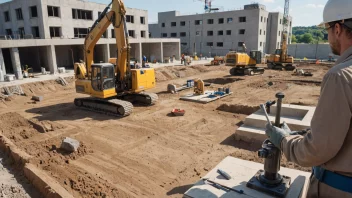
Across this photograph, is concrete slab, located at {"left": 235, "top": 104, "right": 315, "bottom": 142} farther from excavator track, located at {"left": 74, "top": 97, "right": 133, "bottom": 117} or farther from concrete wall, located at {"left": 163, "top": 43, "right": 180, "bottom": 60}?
concrete wall, located at {"left": 163, "top": 43, "right": 180, "bottom": 60}

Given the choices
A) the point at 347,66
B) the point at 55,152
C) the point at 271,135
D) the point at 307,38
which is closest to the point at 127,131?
the point at 55,152

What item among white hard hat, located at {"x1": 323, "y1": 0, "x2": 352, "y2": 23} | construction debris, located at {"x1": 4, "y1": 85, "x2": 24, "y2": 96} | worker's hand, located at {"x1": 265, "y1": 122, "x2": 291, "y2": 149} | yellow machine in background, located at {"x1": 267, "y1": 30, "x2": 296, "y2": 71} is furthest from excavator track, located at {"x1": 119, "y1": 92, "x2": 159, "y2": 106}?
yellow machine in background, located at {"x1": 267, "y1": 30, "x2": 296, "y2": 71}

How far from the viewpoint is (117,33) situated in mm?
11320

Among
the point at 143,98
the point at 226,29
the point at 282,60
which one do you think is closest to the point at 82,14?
the point at 143,98

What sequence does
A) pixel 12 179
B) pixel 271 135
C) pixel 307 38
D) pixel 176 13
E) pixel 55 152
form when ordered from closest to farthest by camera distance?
pixel 271 135
pixel 12 179
pixel 55 152
pixel 176 13
pixel 307 38

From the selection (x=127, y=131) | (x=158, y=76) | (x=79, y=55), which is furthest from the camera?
(x=79, y=55)

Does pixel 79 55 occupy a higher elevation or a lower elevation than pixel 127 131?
higher

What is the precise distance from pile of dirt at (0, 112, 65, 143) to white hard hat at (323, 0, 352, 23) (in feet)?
30.5

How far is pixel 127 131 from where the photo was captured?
9.08m

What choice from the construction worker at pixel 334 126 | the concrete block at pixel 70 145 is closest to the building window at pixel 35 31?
the concrete block at pixel 70 145

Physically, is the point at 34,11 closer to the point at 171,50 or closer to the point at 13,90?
the point at 13,90

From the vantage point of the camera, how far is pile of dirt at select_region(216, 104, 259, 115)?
11.0 meters

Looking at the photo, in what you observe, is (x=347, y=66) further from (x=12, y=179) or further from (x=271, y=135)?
(x=12, y=179)

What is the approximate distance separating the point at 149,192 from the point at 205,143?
3.03m
